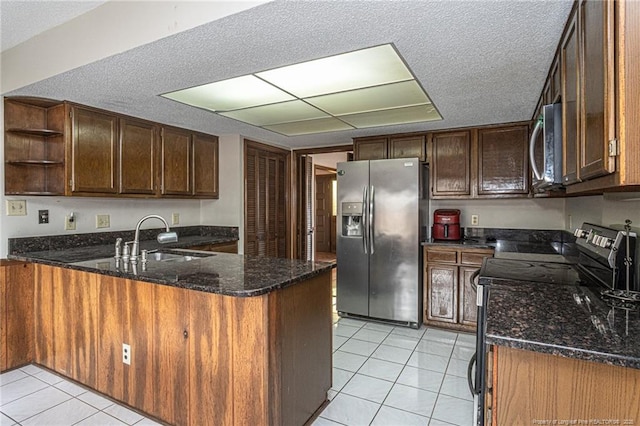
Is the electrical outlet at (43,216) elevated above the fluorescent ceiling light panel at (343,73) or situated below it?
below

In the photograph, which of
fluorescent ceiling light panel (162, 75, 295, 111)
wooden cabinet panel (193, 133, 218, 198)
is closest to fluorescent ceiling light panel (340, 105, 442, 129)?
fluorescent ceiling light panel (162, 75, 295, 111)

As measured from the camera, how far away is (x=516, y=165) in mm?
3422

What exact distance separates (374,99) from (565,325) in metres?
2.13

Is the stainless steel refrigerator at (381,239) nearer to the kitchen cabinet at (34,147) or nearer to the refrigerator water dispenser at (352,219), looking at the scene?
the refrigerator water dispenser at (352,219)

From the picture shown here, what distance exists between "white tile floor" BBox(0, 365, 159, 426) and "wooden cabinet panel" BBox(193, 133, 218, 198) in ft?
6.98

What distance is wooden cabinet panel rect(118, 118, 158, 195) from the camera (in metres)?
3.19

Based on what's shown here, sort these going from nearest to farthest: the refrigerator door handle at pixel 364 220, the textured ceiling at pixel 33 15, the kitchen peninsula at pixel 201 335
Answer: the kitchen peninsula at pixel 201 335 → the textured ceiling at pixel 33 15 → the refrigerator door handle at pixel 364 220

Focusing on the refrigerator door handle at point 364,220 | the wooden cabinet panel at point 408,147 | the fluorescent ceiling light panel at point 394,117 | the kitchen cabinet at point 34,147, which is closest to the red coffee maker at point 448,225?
the wooden cabinet panel at point 408,147

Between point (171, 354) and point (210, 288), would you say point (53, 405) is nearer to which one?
point (171, 354)

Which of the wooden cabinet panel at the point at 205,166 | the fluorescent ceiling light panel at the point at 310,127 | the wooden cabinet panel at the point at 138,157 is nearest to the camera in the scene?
the wooden cabinet panel at the point at 138,157

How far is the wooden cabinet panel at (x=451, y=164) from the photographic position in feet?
11.9

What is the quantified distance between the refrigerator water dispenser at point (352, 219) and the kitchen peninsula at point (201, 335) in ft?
5.15

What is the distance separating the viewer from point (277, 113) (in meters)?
3.21

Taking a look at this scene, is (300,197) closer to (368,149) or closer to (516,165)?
(368,149)
